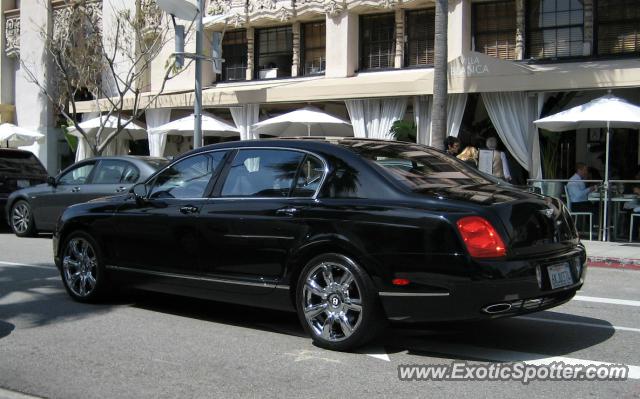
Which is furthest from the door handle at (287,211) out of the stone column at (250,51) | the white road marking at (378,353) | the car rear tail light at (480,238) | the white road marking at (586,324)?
the stone column at (250,51)

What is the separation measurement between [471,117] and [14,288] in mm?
11252

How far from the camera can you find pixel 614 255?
37.4 feet

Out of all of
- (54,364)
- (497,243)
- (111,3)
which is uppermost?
(111,3)

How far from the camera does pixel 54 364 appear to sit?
210 inches

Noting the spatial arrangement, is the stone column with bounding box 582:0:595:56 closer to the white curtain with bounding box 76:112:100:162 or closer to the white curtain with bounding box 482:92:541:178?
the white curtain with bounding box 482:92:541:178

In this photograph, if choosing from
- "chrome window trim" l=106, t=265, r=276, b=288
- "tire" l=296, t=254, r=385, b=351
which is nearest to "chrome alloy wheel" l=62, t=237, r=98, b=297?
"chrome window trim" l=106, t=265, r=276, b=288

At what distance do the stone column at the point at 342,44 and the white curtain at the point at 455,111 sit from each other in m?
4.20

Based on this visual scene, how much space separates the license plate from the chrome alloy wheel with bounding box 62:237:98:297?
4476 mm

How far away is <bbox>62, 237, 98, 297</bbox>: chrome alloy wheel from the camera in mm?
7301

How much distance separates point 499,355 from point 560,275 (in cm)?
77

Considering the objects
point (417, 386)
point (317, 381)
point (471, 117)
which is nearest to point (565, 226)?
point (417, 386)

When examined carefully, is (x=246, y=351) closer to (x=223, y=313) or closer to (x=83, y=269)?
(x=223, y=313)

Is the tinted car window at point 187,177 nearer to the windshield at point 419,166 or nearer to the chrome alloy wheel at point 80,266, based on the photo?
the chrome alloy wheel at point 80,266

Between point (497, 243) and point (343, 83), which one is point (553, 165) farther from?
point (497, 243)
